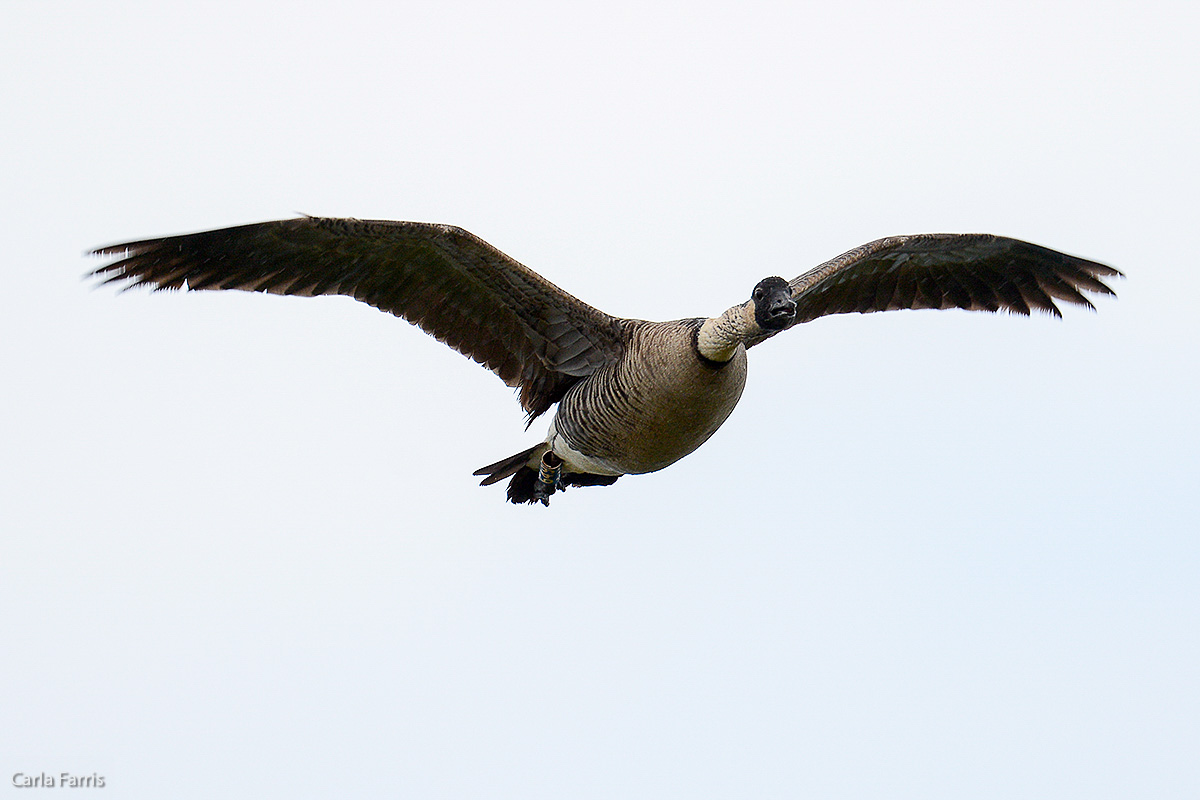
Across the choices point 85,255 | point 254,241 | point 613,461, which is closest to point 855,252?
point 613,461

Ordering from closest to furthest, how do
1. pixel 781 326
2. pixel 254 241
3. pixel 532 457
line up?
1. pixel 781 326
2. pixel 254 241
3. pixel 532 457

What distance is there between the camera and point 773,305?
13242 mm

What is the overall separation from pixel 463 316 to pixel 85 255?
4.15 meters

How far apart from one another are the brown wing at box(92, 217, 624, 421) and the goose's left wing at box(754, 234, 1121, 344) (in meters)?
3.14

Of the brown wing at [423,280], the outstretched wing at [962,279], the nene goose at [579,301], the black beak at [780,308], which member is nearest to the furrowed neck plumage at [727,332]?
the nene goose at [579,301]

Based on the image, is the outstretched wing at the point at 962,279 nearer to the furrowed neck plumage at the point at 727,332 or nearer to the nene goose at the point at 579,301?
the nene goose at the point at 579,301

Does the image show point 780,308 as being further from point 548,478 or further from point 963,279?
point 963,279

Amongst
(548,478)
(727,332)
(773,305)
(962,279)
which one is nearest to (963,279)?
(962,279)

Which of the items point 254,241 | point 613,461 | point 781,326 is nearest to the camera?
point 781,326

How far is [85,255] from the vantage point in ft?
44.8

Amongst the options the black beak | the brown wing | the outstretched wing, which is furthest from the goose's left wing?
the black beak

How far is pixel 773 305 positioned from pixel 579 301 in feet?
9.15

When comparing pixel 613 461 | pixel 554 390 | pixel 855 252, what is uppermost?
pixel 855 252

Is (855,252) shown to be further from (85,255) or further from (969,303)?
(85,255)
